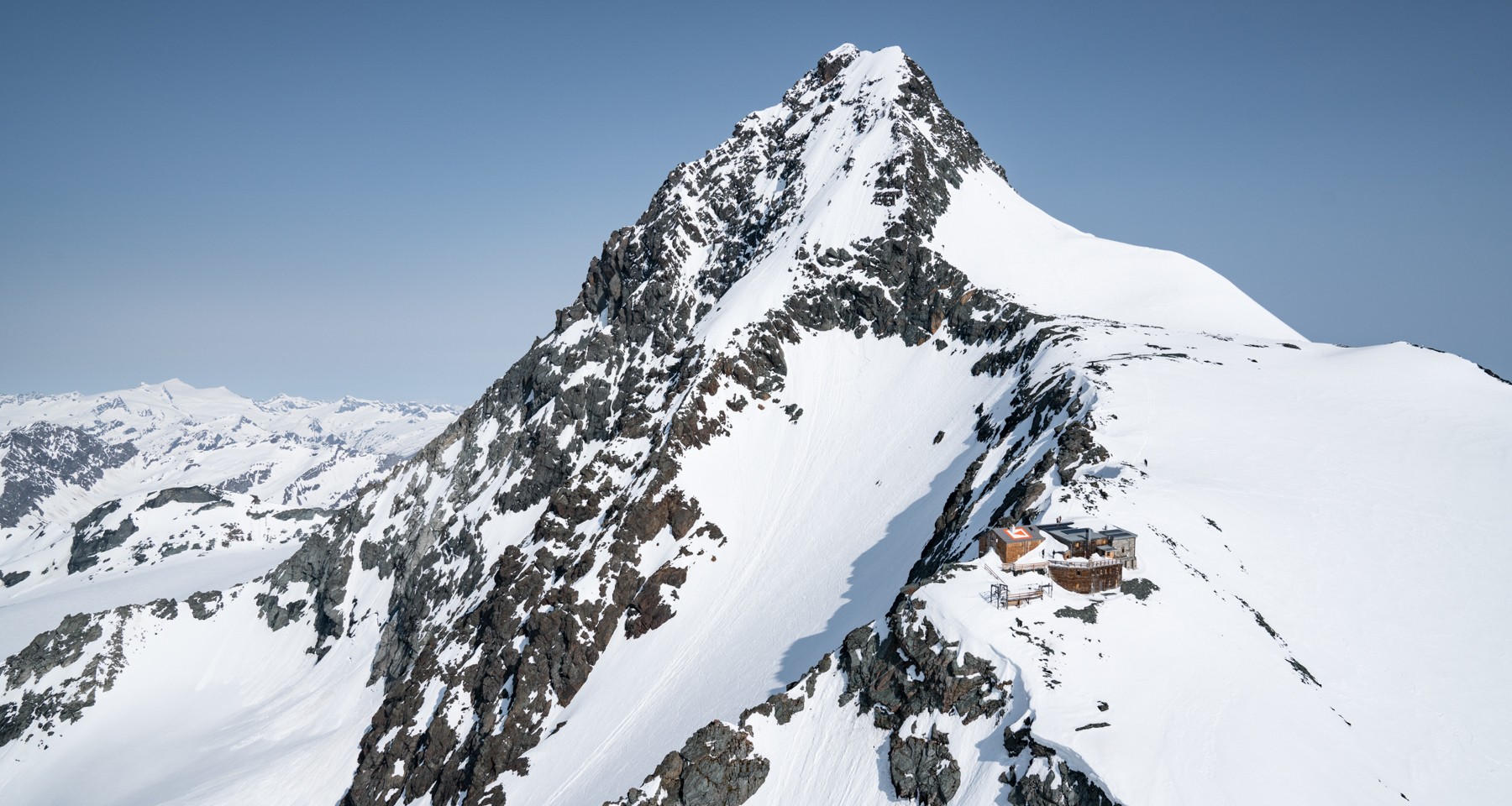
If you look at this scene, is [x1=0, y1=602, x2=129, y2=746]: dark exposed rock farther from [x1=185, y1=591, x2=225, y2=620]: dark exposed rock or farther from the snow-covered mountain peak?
the snow-covered mountain peak

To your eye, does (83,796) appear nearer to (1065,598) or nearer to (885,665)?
(885,665)

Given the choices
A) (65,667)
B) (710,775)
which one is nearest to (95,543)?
(65,667)

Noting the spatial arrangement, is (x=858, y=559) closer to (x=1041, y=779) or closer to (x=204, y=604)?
(x=1041, y=779)

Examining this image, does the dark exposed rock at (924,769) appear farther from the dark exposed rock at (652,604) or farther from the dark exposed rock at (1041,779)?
the dark exposed rock at (652,604)

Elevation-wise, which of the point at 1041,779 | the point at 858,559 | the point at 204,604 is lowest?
the point at 1041,779

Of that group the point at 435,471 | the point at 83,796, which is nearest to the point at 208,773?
the point at 83,796

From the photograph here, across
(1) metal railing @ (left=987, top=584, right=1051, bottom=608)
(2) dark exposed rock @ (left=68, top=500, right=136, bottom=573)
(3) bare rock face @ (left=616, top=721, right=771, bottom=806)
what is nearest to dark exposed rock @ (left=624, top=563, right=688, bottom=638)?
(3) bare rock face @ (left=616, top=721, right=771, bottom=806)

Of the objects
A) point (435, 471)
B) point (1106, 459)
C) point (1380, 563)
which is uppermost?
point (435, 471)

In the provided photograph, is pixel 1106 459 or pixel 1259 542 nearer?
pixel 1259 542
